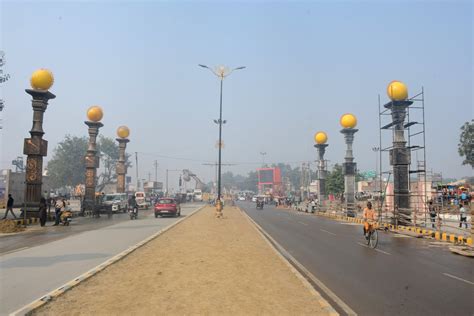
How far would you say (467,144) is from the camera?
5384cm

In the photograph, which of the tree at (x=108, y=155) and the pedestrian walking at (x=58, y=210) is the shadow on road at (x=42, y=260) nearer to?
the pedestrian walking at (x=58, y=210)

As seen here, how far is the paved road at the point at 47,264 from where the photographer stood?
747 cm

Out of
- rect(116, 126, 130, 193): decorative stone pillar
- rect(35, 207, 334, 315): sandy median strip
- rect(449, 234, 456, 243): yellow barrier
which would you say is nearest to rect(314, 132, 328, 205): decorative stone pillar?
rect(116, 126, 130, 193): decorative stone pillar

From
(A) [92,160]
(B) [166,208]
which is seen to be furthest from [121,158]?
(B) [166,208]

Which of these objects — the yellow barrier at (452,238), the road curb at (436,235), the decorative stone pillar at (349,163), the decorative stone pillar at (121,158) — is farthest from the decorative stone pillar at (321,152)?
the yellow barrier at (452,238)

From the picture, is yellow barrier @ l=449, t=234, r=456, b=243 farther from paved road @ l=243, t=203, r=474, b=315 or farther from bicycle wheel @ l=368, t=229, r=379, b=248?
bicycle wheel @ l=368, t=229, r=379, b=248

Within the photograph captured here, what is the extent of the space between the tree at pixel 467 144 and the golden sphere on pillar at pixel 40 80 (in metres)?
51.8

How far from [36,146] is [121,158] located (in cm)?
2486

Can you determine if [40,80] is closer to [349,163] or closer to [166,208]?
[166,208]

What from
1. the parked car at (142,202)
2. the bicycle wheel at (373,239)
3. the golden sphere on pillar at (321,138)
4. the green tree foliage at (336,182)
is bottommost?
the parked car at (142,202)

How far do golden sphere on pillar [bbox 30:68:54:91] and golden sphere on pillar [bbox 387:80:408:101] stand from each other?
891 inches

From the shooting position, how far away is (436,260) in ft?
40.2

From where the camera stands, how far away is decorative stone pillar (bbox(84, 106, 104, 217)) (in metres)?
35.2

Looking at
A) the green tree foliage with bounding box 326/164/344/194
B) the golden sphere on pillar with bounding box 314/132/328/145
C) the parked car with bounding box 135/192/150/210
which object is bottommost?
the parked car with bounding box 135/192/150/210
